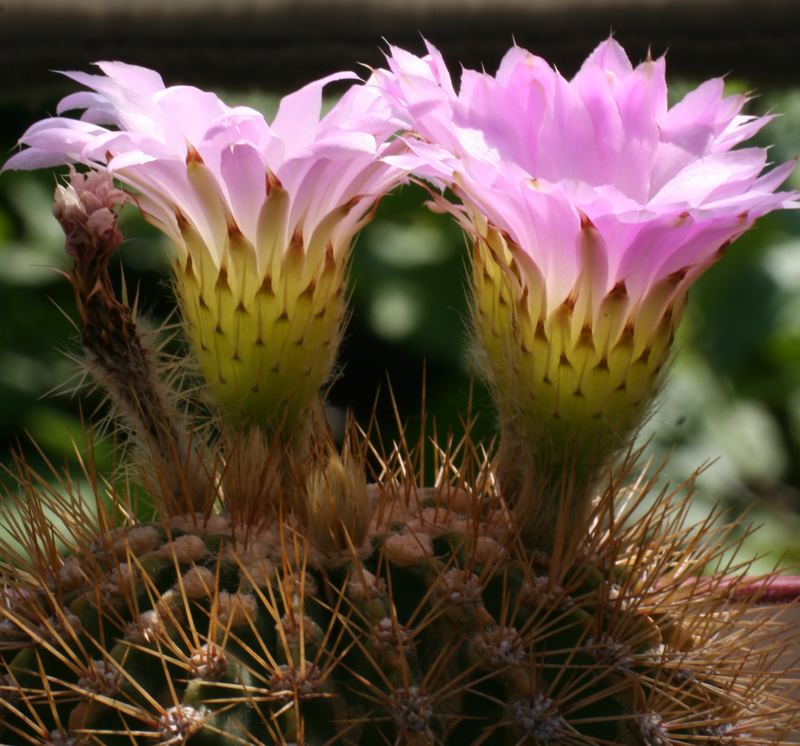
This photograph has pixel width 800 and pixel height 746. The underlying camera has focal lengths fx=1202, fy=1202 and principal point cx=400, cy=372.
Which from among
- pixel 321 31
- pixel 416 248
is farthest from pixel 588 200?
pixel 416 248

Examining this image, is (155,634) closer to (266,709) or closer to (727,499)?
(266,709)

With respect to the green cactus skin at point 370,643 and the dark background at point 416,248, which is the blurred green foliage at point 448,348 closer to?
the dark background at point 416,248

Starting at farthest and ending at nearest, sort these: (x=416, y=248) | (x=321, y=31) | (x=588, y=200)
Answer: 1. (x=416, y=248)
2. (x=321, y=31)
3. (x=588, y=200)

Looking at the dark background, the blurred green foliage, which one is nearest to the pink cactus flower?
the dark background

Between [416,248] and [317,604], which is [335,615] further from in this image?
[416,248]

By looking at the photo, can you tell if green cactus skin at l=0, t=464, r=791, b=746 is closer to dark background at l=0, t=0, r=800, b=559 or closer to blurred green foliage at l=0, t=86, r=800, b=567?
dark background at l=0, t=0, r=800, b=559

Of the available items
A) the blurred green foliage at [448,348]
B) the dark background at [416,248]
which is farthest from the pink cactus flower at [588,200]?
the blurred green foliage at [448,348]
